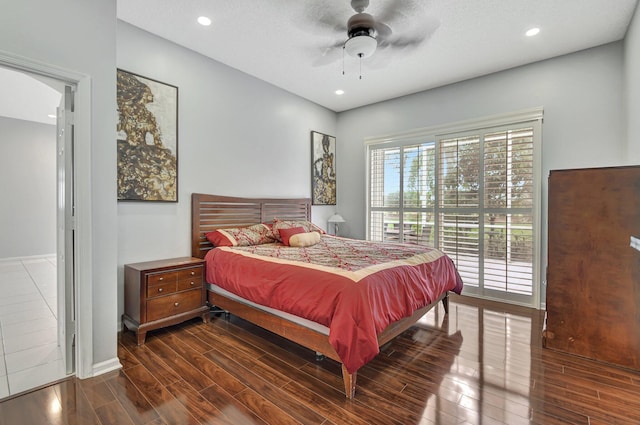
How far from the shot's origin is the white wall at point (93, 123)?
2018mm

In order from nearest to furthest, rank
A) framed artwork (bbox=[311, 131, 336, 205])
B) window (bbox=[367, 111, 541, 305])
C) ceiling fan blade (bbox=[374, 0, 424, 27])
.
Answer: ceiling fan blade (bbox=[374, 0, 424, 27]), window (bbox=[367, 111, 541, 305]), framed artwork (bbox=[311, 131, 336, 205])

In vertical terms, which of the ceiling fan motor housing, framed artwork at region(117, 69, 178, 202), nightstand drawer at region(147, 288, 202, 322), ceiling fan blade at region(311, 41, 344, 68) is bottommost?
nightstand drawer at region(147, 288, 202, 322)

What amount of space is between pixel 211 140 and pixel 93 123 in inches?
64.0

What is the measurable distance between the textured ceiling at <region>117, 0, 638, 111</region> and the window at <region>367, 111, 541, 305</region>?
0.89 meters

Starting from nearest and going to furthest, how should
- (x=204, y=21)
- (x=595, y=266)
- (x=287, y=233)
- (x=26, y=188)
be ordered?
(x=595, y=266)
(x=204, y=21)
(x=287, y=233)
(x=26, y=188)

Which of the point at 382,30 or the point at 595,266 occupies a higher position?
the point at 382,30

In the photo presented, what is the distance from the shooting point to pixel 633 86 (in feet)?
9.31

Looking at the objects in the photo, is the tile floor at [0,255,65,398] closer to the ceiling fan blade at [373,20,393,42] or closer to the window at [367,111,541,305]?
the ceiling fan blade at [373,20,393,42]

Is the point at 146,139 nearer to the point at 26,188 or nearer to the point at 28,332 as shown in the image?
the point at 28,332

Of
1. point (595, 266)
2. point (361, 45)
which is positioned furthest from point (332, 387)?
point (361, 45)

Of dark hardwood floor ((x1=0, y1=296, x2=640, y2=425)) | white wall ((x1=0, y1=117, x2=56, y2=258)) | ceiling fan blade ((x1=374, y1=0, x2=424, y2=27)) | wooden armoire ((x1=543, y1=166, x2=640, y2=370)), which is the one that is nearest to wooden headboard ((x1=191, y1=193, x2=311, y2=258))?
dark hardwood floor ((x1=0, y1=296, x2=640, y2=425))

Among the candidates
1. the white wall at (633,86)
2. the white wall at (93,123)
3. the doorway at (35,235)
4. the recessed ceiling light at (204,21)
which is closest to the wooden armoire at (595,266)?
the white wall at (633,86)

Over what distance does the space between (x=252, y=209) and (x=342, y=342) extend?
2700 mm

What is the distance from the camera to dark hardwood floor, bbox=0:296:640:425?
1.80 m
